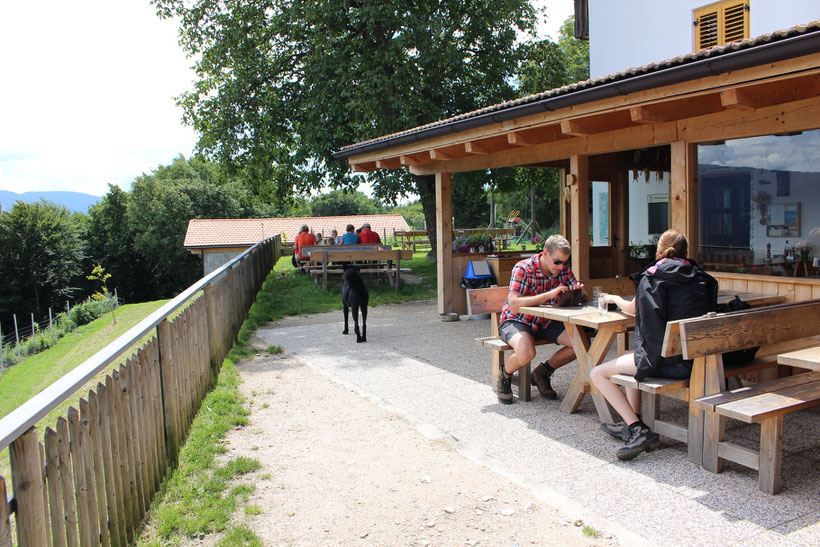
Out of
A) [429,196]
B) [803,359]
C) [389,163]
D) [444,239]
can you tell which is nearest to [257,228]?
[429,196]

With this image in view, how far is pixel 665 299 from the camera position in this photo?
429 centimetres

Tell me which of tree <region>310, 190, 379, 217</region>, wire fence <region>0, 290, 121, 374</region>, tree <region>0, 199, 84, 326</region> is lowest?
wire fence <region>0, 290, 121, 374</region>

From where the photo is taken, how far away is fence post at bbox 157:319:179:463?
4.50 metres

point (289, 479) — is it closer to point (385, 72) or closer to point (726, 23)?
point (726, 23)

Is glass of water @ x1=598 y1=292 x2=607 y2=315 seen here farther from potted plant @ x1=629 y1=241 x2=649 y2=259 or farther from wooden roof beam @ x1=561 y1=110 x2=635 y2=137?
potted plant @ x1=629 y1=241 x2=649 y2=259

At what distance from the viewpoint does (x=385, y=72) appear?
665 inches

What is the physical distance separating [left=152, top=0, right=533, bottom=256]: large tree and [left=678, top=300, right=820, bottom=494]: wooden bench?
41.1 ft

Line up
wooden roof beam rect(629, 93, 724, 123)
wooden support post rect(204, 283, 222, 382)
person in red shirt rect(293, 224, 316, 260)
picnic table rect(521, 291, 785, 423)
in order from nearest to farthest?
picnic table rect(521, 291, 785, 423)
wooden roof beam rect(629, 93, 724, 123)
wooden support post rect(204, 283, 222, 382)
person in red shirt rect(293, 224, 316, 260)

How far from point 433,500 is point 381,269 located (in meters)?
11.6

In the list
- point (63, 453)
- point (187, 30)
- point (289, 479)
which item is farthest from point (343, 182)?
point (63, 453)

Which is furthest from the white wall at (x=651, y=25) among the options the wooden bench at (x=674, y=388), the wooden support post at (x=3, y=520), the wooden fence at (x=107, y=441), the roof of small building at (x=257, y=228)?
the roof of small building at (x=257, y=228)

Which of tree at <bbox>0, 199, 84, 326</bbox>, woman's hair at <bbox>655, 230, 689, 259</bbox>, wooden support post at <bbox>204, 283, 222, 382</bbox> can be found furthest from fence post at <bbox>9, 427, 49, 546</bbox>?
tree at <bbox>0, 199, 84, 326</bbox>

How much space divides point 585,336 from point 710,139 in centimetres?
272

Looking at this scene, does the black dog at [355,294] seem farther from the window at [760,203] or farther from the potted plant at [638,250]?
the potted plant at [638,250]
